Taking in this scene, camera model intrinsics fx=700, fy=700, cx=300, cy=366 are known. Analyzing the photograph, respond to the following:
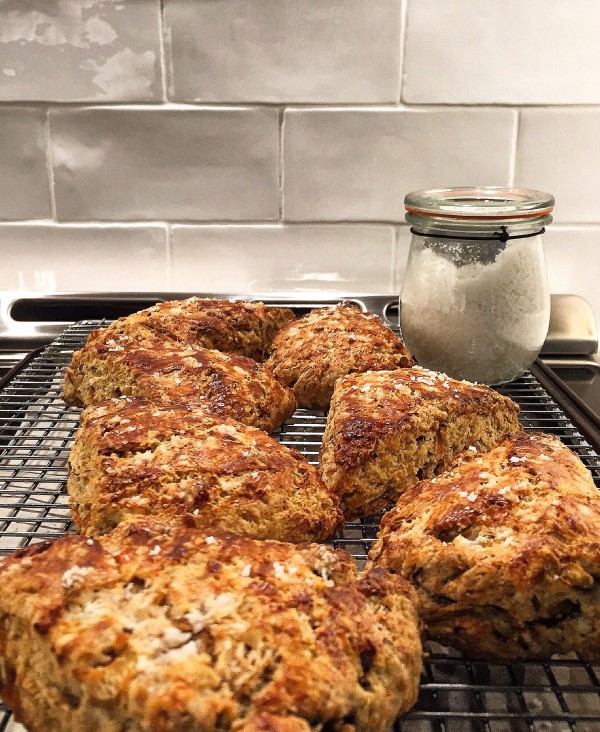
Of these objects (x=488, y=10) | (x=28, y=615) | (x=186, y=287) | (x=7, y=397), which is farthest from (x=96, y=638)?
(x=488, y=10)

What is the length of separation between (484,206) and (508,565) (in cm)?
80

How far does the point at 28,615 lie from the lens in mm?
651

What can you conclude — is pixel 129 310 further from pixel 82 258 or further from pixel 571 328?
pixel 571 328

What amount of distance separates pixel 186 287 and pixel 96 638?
1.40m

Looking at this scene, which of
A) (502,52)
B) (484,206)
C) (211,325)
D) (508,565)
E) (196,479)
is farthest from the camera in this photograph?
(502,52)

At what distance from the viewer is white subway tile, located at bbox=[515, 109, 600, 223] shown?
1757 millimetres

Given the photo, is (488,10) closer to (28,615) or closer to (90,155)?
(90,155)

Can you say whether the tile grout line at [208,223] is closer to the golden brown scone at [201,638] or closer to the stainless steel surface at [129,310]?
the stainless steel surface at [129,310]

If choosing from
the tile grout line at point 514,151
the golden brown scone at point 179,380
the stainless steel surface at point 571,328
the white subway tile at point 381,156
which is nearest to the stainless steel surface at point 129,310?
the stainless steel surface at point 571,328

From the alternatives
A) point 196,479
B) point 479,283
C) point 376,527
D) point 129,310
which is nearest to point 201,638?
point 196,479

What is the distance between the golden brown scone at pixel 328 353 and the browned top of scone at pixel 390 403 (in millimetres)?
95

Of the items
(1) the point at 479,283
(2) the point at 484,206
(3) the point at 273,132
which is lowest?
(1) the point at 479,283

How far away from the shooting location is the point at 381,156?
1801 millimetres

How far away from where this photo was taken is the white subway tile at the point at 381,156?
1.77 meters
